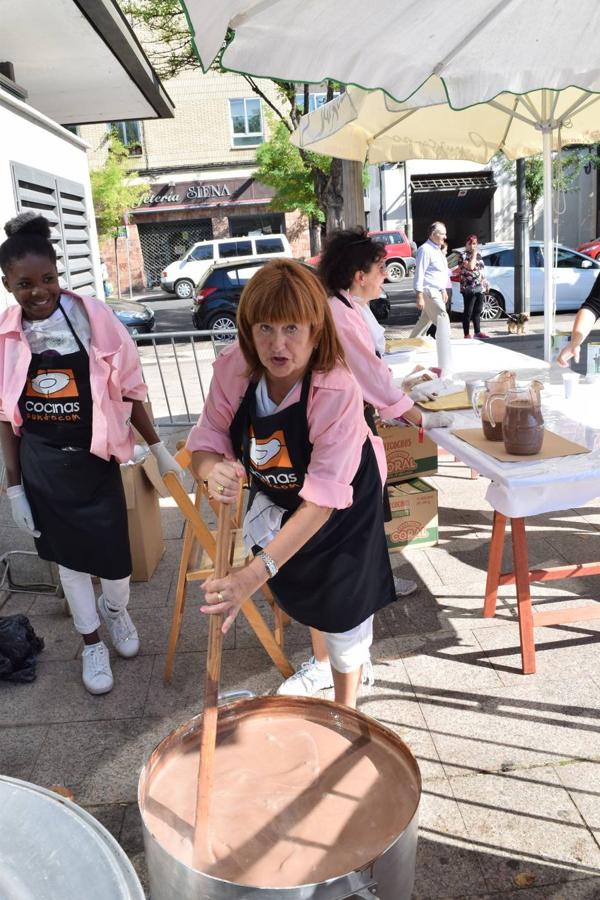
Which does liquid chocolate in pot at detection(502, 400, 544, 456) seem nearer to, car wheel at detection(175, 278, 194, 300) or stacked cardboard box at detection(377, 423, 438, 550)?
stacked cardboard box at detection(377, 423, 438, 550)

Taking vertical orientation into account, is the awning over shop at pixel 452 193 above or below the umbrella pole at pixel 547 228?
above

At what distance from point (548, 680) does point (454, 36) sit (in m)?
2.58

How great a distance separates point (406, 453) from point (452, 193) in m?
32.2

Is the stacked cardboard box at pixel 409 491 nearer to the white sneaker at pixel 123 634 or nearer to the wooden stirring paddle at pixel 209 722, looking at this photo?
the white sneaker at pixel 123 634

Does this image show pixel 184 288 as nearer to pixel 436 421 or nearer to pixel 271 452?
pixel 436 421

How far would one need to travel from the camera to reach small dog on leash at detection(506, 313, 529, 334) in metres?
14.1

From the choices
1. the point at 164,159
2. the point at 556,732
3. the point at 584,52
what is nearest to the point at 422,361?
the point at 584,52

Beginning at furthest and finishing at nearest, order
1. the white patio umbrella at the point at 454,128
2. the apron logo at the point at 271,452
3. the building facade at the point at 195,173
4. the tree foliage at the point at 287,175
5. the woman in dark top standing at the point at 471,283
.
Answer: the building facade at the point at 195,173
the tree foliage at the point at 287,175
the woman in dark top standing at the point at 471,283
the white patio umbrella at the point at 454,128
the apron logo at the point at 271,452

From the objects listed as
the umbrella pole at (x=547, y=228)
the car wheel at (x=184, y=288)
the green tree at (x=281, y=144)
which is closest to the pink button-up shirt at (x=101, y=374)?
the umbrella pole at (x=547, y=228)

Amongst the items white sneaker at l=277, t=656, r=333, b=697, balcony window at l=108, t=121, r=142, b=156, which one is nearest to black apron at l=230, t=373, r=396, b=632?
white sneaker at l=277, t=656, r=333, b=697

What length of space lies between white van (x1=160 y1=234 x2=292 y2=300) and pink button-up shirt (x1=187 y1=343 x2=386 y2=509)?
21156 millimetres

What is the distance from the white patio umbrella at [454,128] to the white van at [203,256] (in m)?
16.2

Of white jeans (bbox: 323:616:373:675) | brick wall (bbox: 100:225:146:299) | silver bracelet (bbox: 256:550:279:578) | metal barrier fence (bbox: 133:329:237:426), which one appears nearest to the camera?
silver bracelet (bbox: 256:550:279:578)

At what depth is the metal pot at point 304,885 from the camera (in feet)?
4.66
